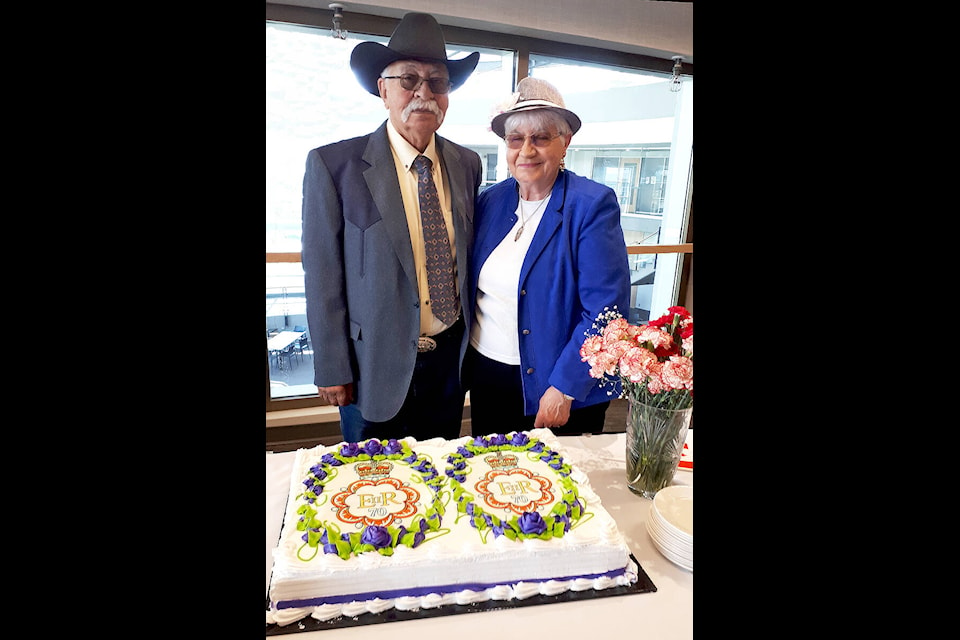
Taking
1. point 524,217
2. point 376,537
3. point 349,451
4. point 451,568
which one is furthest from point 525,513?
point 524,217

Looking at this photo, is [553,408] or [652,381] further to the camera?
[553,408]

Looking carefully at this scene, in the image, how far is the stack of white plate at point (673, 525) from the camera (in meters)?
0.93

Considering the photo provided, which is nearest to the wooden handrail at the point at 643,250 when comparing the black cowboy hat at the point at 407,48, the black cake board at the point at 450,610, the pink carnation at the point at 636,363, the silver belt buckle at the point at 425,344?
the silver belt buckle at the point at 425,344

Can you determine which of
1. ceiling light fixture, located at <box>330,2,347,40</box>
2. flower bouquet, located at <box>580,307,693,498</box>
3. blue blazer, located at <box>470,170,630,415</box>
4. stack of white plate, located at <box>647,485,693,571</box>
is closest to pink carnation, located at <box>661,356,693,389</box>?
flower bouquet, located at <box>580,307,693,498</box>

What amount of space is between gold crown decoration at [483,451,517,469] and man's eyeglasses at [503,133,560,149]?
0.90 metres

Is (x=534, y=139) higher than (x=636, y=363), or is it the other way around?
(x=534, y=139)

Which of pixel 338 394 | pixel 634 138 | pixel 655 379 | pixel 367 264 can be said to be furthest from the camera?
pixel 634 138

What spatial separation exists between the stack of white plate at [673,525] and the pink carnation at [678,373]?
230mm

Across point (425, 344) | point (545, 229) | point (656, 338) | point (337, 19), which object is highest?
point (337, 19)

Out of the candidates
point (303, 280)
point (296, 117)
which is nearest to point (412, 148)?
point (296, 117)

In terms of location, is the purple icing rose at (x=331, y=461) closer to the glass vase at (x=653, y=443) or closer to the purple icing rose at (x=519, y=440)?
the purple icing rose at (x=519, y=440)

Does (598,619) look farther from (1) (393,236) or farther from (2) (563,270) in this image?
(1) (393,236)

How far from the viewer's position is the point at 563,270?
1549 mm

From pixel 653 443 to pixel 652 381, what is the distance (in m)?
0.17
